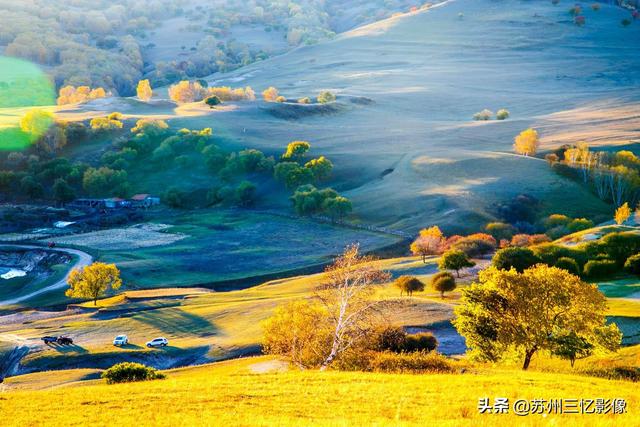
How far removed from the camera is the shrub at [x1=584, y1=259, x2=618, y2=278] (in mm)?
62469

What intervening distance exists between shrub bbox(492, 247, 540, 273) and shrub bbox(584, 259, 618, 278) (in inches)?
183

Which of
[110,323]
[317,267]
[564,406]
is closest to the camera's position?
[564,406]

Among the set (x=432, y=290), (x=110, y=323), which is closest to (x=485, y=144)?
(x=432, y=290)

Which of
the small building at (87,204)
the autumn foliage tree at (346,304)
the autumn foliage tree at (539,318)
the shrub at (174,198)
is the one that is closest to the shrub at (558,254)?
the autumn foliage tree at (539,318)

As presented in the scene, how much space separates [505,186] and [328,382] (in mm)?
100923

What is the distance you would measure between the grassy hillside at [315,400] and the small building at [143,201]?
113 metres

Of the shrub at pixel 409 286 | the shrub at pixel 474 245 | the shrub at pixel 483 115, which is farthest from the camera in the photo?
the shrub at pixel 483 115

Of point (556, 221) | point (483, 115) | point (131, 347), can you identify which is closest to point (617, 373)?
point (131, 347)

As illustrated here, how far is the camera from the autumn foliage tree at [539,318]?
3341cm

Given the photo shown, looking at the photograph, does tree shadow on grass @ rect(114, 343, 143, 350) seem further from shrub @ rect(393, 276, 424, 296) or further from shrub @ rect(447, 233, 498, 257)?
shrub @ rect(447, 233, 498, 257)

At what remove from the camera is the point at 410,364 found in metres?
30.2

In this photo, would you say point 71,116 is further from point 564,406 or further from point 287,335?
point 564,406

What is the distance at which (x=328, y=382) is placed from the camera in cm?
2431

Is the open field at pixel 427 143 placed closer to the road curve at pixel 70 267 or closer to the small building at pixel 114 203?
the small building at pixel 114 203
